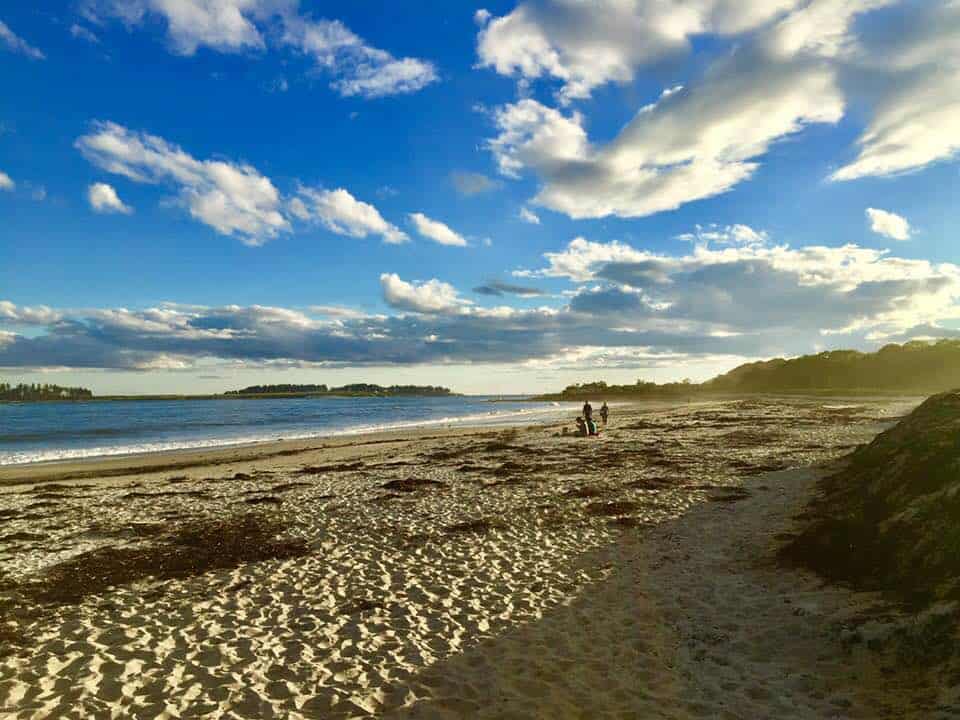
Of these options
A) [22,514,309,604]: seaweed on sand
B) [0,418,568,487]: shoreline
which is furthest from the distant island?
[22,514,309,604]: seaweed on sand

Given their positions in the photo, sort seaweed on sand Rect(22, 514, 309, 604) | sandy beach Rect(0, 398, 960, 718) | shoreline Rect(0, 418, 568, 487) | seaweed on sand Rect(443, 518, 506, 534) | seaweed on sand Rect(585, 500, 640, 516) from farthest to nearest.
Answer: shoreline Rect(0, 418, 568, 487) < seaweed on sand Rect(585, 500, 640, 516) < seaweed on sand Rect(443, 518, 506, 534) < seaweed on sand Rect(22, 514, 309, 604) < sandy beach Rect(0, 398, 960, 718)

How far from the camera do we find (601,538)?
13.3 meters

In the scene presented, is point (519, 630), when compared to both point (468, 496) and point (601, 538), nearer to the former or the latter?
point (601, 538)

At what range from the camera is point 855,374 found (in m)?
123

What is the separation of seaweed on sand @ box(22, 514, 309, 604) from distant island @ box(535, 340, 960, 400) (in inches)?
4101

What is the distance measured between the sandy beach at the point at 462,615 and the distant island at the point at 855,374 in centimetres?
9801

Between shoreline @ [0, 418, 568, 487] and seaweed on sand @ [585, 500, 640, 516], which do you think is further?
shoreline @ [0, 418, 568, 487]

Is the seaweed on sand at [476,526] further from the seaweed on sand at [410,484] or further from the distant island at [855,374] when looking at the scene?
the distant island at [855,374]

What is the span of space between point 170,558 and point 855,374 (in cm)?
14433

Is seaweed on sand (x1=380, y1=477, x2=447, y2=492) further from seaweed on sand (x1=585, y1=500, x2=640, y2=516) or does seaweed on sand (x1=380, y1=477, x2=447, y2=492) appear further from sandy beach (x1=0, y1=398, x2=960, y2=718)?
seaweed on sand (x1=585, y1=500, x2=640, y2=516)

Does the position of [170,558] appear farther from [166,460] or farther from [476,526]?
[166,460]

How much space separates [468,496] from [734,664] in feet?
39.8

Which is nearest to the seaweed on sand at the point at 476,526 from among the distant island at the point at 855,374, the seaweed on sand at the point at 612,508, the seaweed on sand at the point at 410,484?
the seaweed on sand at the point at 612,508

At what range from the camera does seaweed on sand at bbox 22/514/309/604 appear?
10.7 metres
